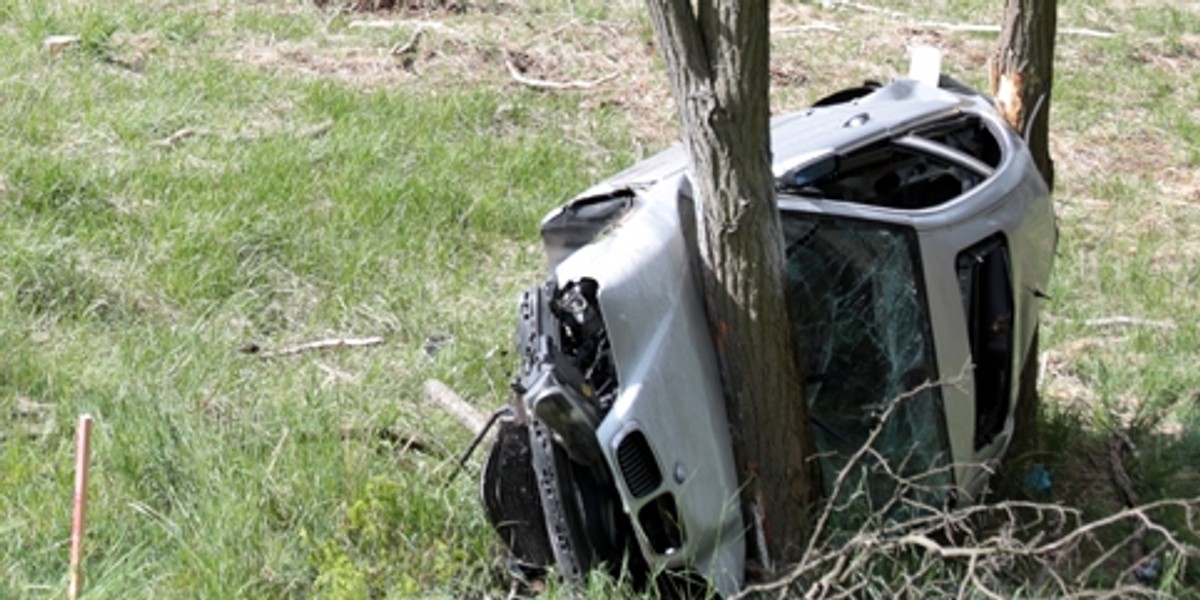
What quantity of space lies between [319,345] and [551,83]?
14.7ft

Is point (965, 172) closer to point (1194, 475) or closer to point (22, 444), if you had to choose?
point (1194, 475)

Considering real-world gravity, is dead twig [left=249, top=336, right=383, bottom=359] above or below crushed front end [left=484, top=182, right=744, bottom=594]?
below

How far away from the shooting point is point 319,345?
7.43 m

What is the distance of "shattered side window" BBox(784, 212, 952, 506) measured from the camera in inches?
226

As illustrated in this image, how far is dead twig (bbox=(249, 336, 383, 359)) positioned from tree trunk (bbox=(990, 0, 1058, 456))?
273 centimetres

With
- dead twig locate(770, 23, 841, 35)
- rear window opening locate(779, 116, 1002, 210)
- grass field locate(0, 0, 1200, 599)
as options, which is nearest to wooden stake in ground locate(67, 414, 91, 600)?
grass field locate(0, 0, 1200, 599)

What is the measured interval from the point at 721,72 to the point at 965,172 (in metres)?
1.72

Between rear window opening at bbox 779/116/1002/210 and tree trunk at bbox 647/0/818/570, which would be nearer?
tree trunk at bbox 647/0/818/570

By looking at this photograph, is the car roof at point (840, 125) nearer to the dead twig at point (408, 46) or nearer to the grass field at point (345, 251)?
the grass field at point (345, 251)

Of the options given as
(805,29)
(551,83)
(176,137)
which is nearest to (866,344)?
(176,137)

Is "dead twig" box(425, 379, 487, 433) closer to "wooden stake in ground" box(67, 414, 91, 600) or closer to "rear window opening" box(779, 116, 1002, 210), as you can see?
"rear window opening" box(779, 116, 1002, 210)

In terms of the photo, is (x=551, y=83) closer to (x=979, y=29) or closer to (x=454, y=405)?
(x=979, y=29)

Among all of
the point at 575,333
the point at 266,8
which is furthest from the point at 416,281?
the point at 266,8

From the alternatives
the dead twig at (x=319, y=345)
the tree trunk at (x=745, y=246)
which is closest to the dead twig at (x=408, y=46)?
the dead twig at (x=319, y=345)
